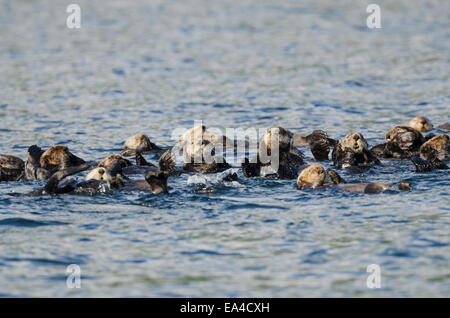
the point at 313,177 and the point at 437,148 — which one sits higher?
the point at 437,148

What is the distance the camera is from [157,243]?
8250mm

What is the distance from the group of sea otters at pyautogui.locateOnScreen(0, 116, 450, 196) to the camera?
32.1ft

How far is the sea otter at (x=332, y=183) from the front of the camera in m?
9.52

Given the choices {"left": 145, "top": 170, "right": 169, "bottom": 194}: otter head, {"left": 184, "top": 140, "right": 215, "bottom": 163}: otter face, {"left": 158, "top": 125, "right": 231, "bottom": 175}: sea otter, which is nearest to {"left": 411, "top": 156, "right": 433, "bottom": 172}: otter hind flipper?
{"left": 158, "top": 125, "right": 231, "bottom": 175}: sea otter

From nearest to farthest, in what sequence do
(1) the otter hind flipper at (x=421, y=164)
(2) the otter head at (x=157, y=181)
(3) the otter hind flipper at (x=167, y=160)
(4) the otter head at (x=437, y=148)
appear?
1. (2) the otter head at (x=157, y=181)
2. (1) the otter hind flipper at (x=421, y=164)
3. (3) the otter hind flipper at (x=167, y=160)
4. (4) the otter head at (x=437, y=148)

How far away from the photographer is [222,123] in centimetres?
1631

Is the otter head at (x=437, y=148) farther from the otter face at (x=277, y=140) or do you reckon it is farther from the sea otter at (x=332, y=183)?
the otter face at (x=277, y=140)

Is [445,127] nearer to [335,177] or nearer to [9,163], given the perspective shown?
[335,177]

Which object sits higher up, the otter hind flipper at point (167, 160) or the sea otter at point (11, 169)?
the otter hind flipper at point (167, 160)

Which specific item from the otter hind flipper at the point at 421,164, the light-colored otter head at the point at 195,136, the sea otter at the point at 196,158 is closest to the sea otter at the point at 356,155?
the otter hind flipper at the point at 421,164

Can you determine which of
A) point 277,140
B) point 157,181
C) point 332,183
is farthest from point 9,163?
point 332,183

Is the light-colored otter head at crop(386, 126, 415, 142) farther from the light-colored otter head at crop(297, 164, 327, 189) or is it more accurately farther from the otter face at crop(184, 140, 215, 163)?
the otter face at crop(184, 140, 215, 163)

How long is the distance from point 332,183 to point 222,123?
21.8 feet
